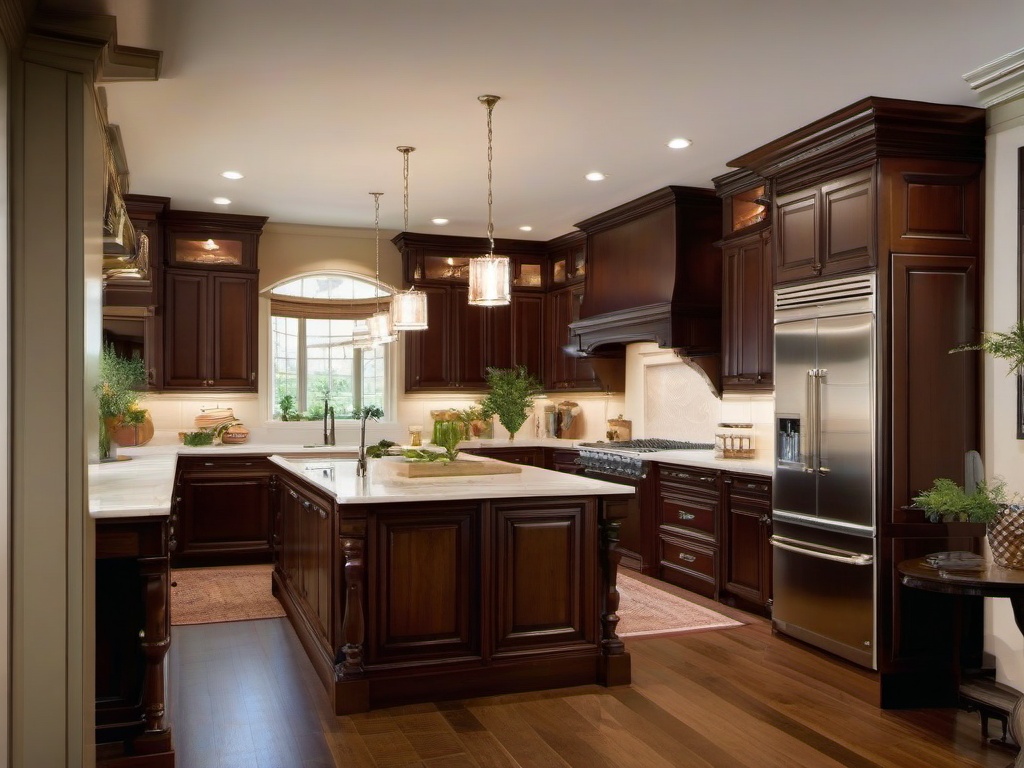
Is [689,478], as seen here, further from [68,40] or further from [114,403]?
[68,40]

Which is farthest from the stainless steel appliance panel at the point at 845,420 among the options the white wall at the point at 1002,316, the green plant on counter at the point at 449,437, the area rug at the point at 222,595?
the area rug at the point at 222,595

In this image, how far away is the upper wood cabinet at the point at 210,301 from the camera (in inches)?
295

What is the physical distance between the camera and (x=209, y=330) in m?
Result: 7.60

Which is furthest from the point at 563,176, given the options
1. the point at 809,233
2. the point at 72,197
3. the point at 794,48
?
the point at 72,197

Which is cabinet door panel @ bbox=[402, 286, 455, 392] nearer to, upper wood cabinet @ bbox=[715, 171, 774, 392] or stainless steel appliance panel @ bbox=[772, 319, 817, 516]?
upper wood cabinet @ bbox=[715, 171, 774, 392]

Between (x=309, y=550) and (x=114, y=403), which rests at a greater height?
(x=114, y=403)

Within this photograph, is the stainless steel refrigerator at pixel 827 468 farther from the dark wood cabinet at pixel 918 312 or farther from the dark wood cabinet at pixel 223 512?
the dark wood cabinet at pixel 223 512

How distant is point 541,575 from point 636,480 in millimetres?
2595

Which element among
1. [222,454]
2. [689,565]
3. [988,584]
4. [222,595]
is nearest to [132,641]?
[222,595]

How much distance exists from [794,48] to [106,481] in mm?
3575

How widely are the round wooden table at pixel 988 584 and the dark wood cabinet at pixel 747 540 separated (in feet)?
6.24

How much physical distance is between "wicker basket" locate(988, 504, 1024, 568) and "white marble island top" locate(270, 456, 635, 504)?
1.50 meters

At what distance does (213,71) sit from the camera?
4.17 m

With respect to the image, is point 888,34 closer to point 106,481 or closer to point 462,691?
point 462,691
